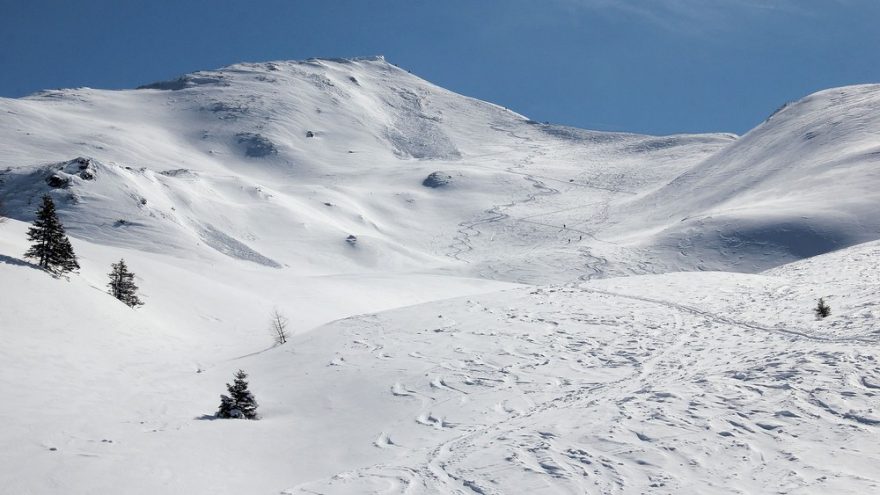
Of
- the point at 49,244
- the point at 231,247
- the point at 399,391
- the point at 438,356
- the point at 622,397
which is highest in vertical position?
the point at 231,247

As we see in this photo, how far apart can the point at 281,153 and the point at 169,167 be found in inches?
1036

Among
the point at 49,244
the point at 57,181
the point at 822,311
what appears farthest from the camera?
the point at 57,181

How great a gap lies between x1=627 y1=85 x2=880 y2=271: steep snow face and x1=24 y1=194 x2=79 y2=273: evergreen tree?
55.7 m

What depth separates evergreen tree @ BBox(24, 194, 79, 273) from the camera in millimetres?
27172

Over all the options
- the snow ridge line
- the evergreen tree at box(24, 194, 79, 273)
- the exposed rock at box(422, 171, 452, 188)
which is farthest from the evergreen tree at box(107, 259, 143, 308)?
the exposed rock at box(422, 171, 452, 188)

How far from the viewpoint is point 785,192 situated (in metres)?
78.8

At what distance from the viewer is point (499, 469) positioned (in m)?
12.7

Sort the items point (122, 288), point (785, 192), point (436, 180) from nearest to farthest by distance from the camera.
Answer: point (122, 288) < point (785, 192) < point (436, 180)

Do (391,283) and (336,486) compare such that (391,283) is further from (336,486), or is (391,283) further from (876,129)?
(876,129)

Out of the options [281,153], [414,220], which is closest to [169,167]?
[281,153]

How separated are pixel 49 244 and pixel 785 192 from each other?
255ft

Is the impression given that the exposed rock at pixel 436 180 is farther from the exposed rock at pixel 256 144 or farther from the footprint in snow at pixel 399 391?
the footprint in snow at pixel 399 391

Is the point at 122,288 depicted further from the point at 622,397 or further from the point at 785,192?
the point at 785,192

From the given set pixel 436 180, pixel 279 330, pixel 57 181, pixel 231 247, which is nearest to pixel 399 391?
pixel 279 330
